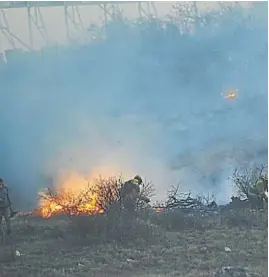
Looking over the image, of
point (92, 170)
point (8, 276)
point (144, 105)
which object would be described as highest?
point (144, 105)

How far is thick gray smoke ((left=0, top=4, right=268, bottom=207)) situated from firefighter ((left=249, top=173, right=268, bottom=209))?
0.95 ft

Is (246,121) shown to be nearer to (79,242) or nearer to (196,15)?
(196,15)

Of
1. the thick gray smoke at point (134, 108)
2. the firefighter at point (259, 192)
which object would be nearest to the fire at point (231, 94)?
the thick gray smoke at point (134, 108)

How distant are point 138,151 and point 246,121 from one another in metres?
1.06

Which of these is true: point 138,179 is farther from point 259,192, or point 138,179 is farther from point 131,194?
point 259,192

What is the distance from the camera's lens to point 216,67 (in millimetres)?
6824

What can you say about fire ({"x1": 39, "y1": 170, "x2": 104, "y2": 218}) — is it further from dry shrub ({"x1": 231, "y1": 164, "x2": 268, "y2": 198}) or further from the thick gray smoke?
dry shrub ({"x1": 231, "y1": 164, "x2": 268, "y2": 198})

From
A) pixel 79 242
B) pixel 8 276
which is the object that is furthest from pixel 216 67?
pixel 8 276

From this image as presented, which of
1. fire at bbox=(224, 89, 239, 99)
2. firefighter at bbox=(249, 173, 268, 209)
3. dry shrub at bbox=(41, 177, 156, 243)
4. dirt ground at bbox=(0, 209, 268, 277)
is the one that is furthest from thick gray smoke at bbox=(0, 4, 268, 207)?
dirt ground at bbox=(0, 209, 268, 277)

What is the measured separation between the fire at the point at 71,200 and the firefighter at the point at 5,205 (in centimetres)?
30

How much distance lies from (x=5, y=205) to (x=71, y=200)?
2.06 feet

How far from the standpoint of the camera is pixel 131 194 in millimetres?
7047

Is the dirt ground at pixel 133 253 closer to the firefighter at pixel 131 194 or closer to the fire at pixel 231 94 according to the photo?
the firefighter at pixel 131 194

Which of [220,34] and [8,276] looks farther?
[220,34]
